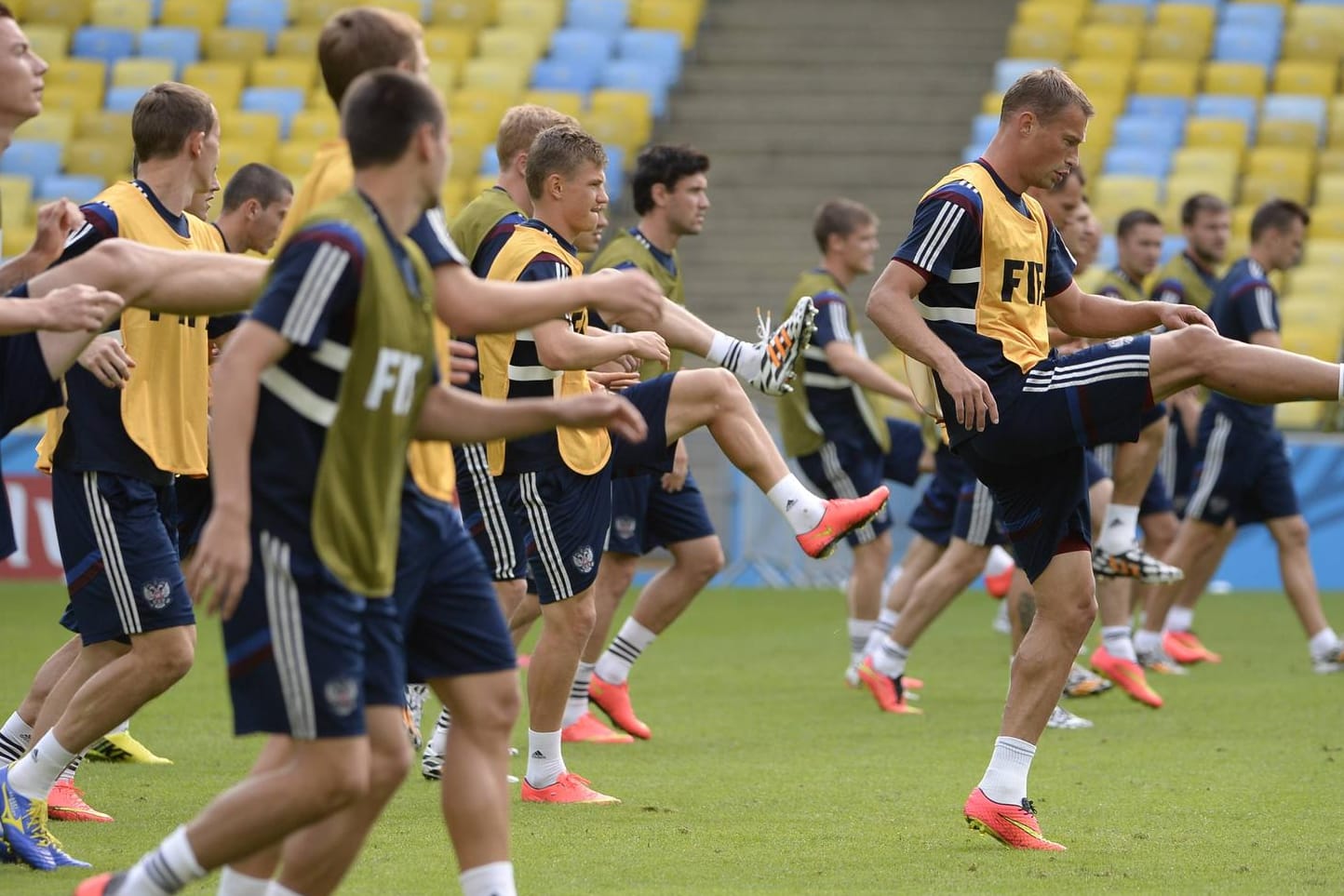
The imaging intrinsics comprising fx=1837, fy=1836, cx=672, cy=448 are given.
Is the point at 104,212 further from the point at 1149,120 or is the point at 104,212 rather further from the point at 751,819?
the point at 1149,120

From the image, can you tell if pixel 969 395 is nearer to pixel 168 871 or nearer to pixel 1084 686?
pixel 168 871

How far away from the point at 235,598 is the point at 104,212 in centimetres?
253

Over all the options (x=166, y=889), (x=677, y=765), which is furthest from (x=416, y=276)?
(x=677, y=765)

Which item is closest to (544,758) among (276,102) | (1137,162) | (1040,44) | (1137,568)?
(1137,568)

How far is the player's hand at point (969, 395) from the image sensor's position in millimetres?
5777

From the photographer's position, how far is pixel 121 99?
21953 mm

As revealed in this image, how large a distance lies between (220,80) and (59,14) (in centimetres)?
291

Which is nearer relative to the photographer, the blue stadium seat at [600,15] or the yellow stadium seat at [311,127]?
the yellow stadium seat at [311,127]

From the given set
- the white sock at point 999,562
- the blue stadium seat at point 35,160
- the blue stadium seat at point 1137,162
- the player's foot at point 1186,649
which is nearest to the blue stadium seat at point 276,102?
the blue stadium seat at point 35,160

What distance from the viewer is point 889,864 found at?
5.70 metres

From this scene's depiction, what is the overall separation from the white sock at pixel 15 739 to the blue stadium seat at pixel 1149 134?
15.7m

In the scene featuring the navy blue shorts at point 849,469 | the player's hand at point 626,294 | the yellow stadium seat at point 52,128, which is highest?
the yellow stadium seat at point 52,128

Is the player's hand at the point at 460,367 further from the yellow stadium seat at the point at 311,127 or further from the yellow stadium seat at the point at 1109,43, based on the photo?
the yellow stadium seat at the point at 1109,43

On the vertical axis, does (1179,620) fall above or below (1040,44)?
below
